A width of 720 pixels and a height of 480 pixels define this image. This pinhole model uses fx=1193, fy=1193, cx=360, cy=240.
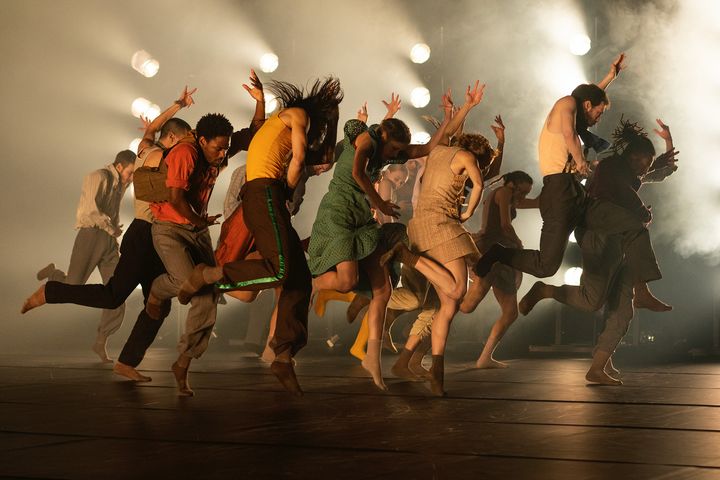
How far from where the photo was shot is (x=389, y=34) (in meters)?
12.7

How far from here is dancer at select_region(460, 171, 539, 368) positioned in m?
8.77

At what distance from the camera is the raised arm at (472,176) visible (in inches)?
255

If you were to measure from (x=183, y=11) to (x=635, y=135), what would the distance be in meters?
6.49

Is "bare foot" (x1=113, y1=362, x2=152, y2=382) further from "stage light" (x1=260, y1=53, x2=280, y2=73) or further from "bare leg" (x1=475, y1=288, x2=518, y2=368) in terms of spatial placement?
"stage light" (x1=260, y1=53, x2=280, y2=73)

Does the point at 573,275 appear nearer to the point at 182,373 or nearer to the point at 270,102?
the point at 270,102

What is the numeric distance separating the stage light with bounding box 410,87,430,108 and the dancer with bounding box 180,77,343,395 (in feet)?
19.8

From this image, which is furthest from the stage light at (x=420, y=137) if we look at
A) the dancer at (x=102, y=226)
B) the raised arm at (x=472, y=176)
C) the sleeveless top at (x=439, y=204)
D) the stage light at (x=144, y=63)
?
the raised arm at (x=472, y=176)

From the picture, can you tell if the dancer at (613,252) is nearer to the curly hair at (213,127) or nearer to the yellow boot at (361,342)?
the yellow boot at (361,342)

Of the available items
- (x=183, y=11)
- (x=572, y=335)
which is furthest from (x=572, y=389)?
(x=183, y=11)

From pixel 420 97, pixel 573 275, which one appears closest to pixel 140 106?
pixel 420 97

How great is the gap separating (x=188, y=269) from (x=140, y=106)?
21.4ft

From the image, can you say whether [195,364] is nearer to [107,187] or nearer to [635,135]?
[107,187]

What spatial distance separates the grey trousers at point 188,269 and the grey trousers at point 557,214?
2.15 m

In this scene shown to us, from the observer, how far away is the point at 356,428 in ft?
15.8
